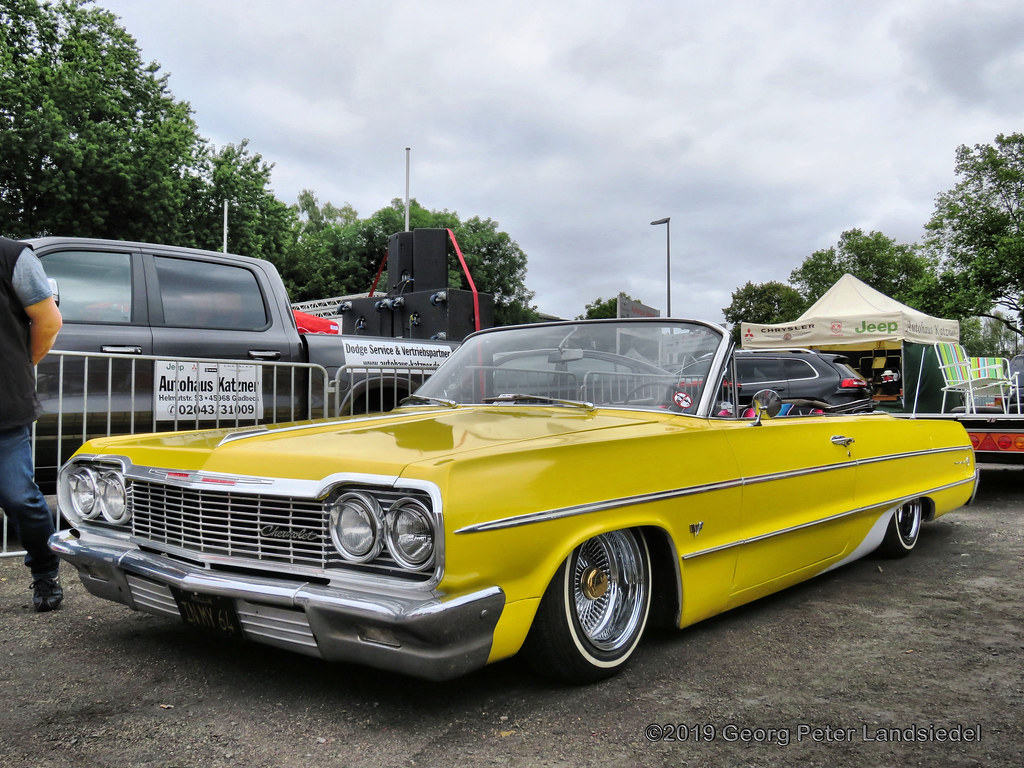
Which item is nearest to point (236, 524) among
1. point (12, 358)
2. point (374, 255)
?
point (12, 358)

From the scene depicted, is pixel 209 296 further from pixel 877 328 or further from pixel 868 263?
pixel 868 263

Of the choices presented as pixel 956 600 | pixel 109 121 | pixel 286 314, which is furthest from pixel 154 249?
pixel 109 121

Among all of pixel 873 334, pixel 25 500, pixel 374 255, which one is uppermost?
pixel 374 255

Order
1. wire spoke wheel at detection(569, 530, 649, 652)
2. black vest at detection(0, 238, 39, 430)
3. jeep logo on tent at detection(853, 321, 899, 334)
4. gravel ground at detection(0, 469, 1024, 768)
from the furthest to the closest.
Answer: jeep logo on tent at detection(853, 321, 899, 334), black vest at detection(0, 238, 39, 430), wire spoke wheel at detection(569, 530, 649, 652), gravel ground at detection(0, 469, 1024, 768)

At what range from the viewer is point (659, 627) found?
10.3 ft

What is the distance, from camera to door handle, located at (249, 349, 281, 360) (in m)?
5.69

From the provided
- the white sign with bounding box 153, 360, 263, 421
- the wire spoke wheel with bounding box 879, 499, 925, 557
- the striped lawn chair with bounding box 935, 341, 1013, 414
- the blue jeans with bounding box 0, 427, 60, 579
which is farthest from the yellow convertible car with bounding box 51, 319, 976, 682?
the striped lawn chair with bounding box 935, 341, 1013, 414

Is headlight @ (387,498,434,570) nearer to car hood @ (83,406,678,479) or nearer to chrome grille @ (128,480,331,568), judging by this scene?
car hood @ (83,406,678,479)

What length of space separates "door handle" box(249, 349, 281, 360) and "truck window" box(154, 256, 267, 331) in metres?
0.19

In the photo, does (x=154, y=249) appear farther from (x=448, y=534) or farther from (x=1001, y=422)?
(x=1001, y=422)

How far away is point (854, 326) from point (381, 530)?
619 inches

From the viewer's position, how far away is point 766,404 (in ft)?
11.9

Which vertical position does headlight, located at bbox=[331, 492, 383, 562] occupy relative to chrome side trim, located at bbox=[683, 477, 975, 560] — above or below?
above

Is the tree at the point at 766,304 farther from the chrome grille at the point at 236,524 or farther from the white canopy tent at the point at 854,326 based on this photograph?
the chrome grille at the point at 236,524
